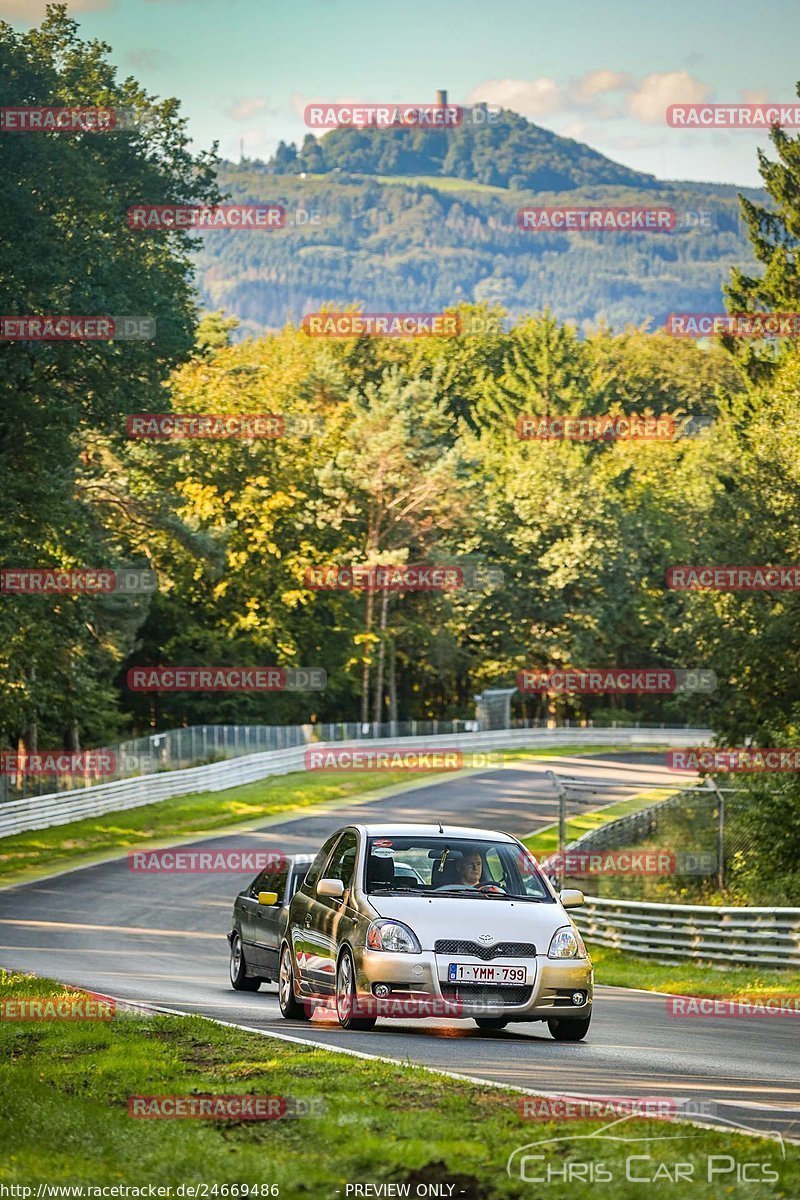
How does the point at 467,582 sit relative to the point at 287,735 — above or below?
above

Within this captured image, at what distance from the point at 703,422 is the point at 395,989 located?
336ft

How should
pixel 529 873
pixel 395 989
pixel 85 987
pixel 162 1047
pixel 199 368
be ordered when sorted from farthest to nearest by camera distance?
pixel 199 368 → pixel 85 987 → pixel 529 873 → pixel 395 989 → pixel 162 1047

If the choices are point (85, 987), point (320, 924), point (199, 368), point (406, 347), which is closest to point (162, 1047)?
point (320, 924)

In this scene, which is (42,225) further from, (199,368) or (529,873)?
(199,368)

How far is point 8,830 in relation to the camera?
41.8 meters
